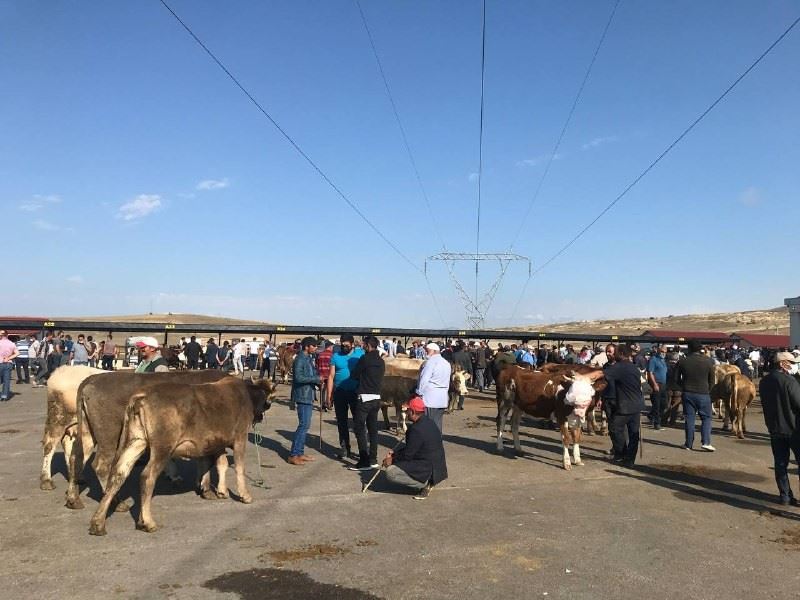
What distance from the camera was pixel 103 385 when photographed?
7887mm

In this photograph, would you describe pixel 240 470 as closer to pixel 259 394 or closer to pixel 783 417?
pixel 259 394

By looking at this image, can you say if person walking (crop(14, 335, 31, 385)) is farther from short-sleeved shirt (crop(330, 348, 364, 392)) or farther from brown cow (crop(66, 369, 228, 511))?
brown cow (crop(66, 369, 228, 511))

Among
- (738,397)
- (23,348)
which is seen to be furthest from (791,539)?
(23,348)

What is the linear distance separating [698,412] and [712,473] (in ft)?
7.32

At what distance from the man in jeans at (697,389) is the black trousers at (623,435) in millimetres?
2058

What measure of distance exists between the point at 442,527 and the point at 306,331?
27005 millimetres

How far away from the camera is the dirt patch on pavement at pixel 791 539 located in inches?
256

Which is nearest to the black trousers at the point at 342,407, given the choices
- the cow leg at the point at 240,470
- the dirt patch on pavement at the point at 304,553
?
the cow leg at the point at 240,470

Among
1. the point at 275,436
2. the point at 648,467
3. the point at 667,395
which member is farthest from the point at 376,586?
the point at 667,395

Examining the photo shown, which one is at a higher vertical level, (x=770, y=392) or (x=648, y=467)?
(x=770, y=392)

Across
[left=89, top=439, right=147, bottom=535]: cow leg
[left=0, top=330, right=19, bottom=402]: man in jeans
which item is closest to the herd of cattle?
[left=89, top=439, right=147, bottom=535]: cow leg

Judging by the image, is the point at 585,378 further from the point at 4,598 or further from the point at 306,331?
the point at 306,331

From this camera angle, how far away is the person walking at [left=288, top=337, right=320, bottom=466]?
395 inches

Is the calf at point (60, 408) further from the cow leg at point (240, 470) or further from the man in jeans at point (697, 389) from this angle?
the man in jeans at point (697, 389)
